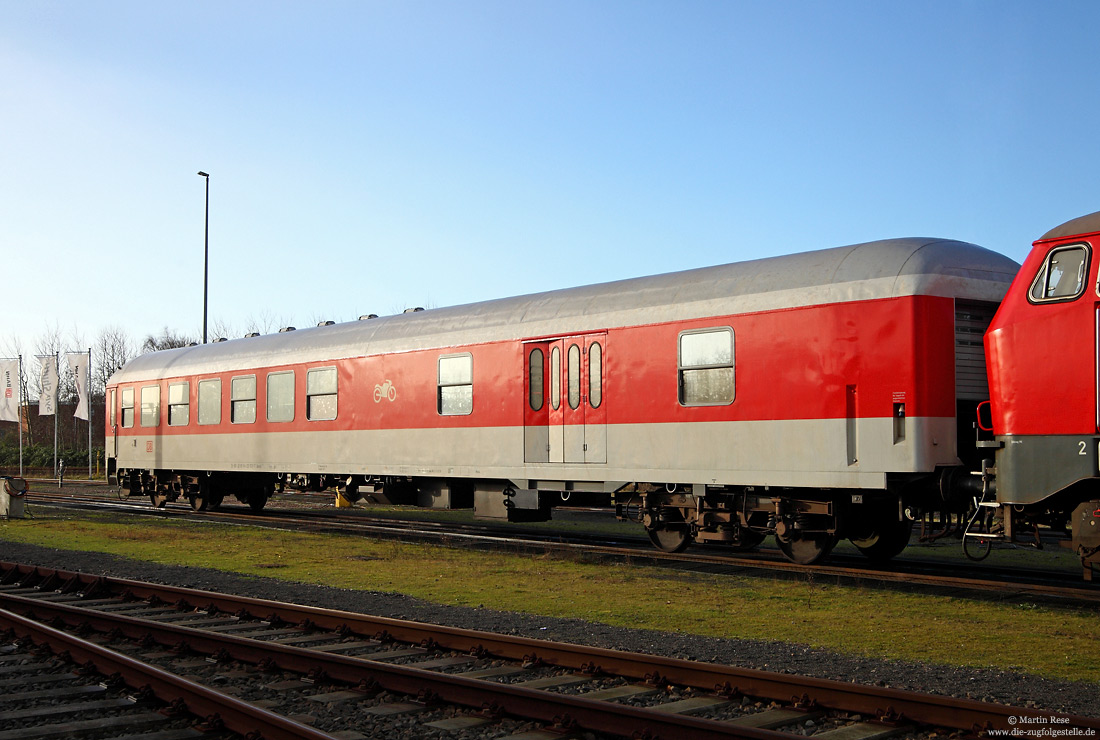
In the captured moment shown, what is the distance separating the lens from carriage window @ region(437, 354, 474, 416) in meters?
15.8

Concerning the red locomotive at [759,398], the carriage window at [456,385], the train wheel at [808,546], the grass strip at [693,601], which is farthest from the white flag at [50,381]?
the train wheel at [808,546]

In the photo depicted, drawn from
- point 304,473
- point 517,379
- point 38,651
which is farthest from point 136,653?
point 304,473

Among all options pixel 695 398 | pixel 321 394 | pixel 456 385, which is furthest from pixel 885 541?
pixel 321 394

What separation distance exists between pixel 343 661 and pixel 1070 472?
21.0ft

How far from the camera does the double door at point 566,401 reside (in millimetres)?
13906

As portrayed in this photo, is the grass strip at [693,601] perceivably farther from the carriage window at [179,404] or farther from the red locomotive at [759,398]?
the carriage window at [179,404]

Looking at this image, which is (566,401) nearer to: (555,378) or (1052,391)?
(555,378)

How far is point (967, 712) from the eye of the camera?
535cm

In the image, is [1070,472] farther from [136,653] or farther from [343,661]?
[136,653]

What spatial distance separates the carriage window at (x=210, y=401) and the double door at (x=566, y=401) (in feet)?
32.2

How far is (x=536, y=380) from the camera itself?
14727mm

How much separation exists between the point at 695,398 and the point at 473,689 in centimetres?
717

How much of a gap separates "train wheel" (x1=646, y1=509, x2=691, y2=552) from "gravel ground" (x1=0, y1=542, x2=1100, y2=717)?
452 cm

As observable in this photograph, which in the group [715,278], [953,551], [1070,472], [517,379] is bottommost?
[953,551]
